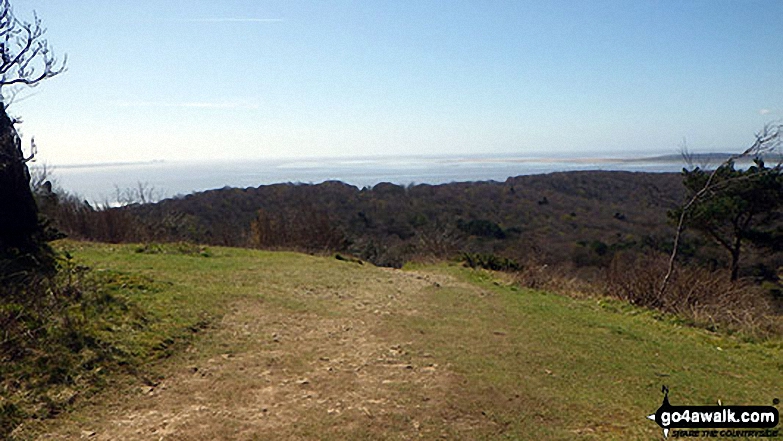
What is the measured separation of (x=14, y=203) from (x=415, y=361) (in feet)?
24.2

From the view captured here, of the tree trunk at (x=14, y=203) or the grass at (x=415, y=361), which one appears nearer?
the grass at (x=415, y=361)

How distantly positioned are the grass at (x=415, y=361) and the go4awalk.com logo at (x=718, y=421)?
150mm

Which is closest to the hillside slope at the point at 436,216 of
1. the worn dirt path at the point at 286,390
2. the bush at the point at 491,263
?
the bush at the point at 491,263

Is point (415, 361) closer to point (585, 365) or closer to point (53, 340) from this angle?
point (585, 365)

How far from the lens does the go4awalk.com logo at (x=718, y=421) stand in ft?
13.0

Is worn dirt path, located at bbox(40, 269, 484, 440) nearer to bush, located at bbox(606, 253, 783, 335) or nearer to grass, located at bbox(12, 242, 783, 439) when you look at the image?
grass, located at bbox(12, 242, 783, 439)

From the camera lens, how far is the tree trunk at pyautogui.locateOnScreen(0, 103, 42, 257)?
838 centimetres

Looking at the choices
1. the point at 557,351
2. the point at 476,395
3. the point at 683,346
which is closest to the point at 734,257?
the point at 683,346

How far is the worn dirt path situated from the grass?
0.07 ft

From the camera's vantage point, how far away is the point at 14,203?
867cm

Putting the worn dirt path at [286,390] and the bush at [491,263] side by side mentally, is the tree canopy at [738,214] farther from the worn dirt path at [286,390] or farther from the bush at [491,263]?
the worn dirt path at [286,390]

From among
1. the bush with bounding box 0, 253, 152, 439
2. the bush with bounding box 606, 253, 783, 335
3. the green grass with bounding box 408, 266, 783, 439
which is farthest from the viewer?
the bush with bounding box 606, 253, 783, 335

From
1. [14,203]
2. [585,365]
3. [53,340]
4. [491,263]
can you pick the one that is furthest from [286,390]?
[491,263]

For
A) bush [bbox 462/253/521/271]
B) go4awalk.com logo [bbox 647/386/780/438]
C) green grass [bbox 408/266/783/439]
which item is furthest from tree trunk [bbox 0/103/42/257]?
bush [bbox 462/253/521/271]
